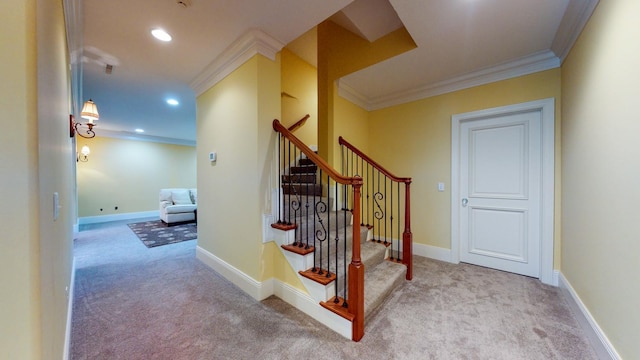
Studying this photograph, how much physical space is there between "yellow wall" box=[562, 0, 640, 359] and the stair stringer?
1.59 metres

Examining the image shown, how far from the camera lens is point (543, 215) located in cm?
244

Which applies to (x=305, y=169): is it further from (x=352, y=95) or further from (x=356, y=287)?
(x=356, y=287)

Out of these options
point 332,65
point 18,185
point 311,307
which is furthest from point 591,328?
point 332,65

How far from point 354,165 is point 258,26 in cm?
208

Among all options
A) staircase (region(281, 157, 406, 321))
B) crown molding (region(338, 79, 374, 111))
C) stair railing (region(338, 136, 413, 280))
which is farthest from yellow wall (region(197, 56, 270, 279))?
stair railing (region(338, 136, 413, 280))

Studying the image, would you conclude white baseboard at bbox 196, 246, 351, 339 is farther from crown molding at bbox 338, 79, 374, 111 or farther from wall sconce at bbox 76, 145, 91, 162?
wall sconce at bbox 76, 145, 91, 162

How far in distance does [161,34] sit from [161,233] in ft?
13.5

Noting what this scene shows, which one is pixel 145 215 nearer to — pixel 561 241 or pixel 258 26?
pixel 258 26

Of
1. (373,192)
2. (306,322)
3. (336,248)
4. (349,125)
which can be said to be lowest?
(306,322)

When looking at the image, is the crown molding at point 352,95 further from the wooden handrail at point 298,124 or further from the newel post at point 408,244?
the newel post at point 408,244

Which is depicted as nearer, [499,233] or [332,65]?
[499,233]

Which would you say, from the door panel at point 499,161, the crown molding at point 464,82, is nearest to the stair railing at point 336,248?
the crown molding at point 464,82

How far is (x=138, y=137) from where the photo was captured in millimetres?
6641

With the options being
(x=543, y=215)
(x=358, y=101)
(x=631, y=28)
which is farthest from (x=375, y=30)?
(x=543, y=215)
